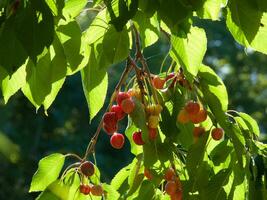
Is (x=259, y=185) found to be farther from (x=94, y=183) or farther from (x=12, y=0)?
(x=12, y=0)

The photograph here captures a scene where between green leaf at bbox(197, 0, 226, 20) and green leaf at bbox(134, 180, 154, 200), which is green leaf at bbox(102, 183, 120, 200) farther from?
green leaf at bbox(197, 0, 226, 20)

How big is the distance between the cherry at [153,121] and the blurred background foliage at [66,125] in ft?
24.5

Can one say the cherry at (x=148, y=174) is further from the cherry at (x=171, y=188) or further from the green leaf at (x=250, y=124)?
the green leaf at (x=250, y=124)

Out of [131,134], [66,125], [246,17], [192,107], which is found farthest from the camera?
[66,125]

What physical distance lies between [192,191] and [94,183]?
0.18 m

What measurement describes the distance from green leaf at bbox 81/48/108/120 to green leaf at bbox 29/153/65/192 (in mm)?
118

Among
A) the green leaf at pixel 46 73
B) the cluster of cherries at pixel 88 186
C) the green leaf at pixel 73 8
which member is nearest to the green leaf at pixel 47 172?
the cluster of cherries at pixel 88 186

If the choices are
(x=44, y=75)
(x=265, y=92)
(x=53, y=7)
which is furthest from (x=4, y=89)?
(x=265, y=92)

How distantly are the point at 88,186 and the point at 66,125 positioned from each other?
1040 cm

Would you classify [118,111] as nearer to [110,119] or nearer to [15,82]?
[110,119]

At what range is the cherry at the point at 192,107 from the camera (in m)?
1.10

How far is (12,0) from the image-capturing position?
99cm

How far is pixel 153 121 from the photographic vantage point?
107 cm

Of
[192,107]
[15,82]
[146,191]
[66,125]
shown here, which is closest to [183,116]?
[192,107]
